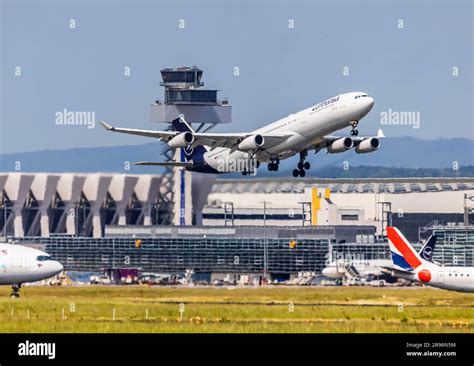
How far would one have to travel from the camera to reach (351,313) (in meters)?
60.5

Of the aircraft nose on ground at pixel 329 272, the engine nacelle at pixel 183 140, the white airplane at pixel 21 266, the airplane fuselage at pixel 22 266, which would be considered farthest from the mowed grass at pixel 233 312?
the aircraft nose on ground at pixel 329 272

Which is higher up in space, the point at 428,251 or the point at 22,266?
the point at 428,251

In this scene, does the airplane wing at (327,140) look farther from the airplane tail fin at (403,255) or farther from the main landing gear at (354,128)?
the airplane tail fin at (403,255)

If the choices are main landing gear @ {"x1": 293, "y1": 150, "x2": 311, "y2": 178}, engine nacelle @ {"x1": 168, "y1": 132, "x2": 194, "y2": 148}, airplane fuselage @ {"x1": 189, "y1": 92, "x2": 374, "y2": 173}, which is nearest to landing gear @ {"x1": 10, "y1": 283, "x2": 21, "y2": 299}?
engine nacelle @ {"x1": 168, "y1": 132, "x2": 194, "y2": 148}

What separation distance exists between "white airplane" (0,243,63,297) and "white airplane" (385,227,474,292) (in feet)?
65.7

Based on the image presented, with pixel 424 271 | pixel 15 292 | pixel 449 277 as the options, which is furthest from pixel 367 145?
pixel 15 292

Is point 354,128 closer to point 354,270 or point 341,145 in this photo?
point 341,145

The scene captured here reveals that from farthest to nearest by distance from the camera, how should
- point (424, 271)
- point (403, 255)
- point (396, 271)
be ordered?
point (403, 255), point (396, 271), point (424, 271)

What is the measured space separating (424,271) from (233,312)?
19286mm

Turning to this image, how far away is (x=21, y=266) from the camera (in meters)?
76.8

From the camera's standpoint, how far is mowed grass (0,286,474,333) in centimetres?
5116

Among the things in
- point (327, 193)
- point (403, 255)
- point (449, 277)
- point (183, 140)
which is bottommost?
point (449, 277)

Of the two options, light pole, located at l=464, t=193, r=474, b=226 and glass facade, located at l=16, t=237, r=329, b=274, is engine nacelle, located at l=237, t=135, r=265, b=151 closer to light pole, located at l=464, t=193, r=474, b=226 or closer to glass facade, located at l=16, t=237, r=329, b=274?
glass facade, located at l=16, t=237, r=329, b=274
